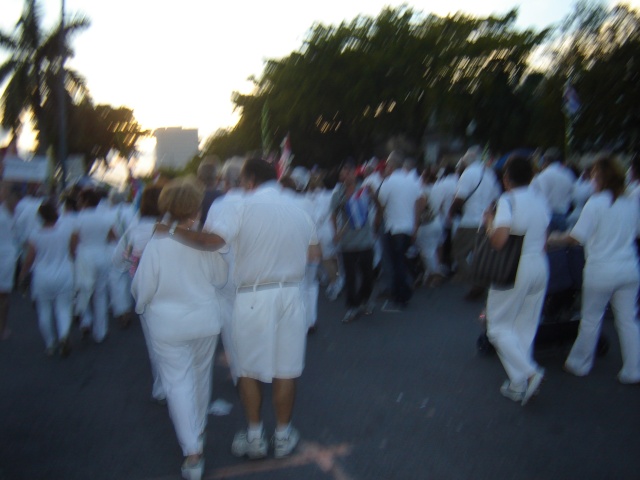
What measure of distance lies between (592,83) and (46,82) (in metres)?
24.7

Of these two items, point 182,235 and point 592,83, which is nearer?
point 182,235

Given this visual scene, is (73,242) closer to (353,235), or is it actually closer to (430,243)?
(353,235)

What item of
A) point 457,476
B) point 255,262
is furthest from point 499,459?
point 255,262

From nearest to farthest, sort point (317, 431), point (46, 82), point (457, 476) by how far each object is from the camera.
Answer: point (457, 476) → point (317, 431) → point (46, 82)

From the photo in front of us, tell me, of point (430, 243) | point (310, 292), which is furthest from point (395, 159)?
point (310, 292)

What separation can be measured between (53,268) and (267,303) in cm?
452

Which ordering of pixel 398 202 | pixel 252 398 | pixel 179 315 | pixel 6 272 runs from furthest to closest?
pixel 398 202
pixel 6 272
pixel 252 398
pixel 179 315

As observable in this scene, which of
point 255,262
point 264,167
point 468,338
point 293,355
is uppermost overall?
point 264,167

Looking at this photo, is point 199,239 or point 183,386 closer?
point 199,239

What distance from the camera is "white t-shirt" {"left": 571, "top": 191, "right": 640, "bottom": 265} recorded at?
6.83 m

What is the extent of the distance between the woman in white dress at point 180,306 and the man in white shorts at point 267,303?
216 millimetres

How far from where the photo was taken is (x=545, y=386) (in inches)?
279

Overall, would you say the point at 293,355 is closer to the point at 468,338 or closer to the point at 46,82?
the point at 468,338

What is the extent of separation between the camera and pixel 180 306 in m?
5.17
